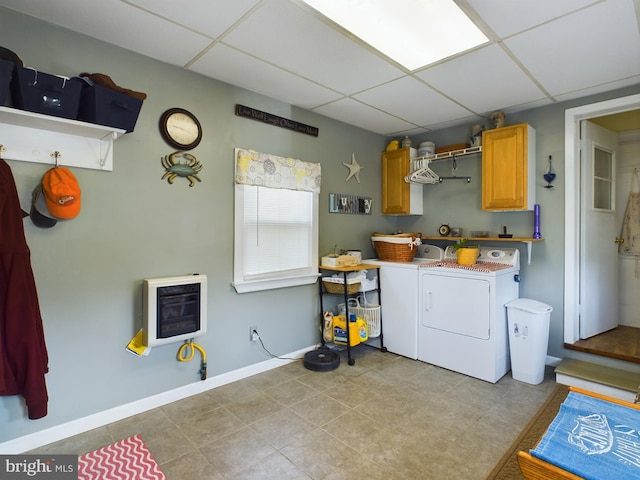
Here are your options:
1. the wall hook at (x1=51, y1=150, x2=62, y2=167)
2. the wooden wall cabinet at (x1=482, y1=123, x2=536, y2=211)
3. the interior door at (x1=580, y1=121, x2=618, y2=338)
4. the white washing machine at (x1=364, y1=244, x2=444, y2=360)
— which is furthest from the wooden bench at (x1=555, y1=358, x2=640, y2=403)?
the wall hook at (x1=51, y1=150, x2=62, y2=167)

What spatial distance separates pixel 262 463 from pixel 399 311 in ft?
6.72

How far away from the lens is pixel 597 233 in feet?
10.9

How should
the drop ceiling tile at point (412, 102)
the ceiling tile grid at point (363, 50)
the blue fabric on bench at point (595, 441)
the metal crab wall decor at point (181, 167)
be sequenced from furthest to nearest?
the drop ceiling tile at point (412, 102) → the metal crab wall decor at point (181, 167) → the ceiling tile grid at point (363, 50) → the blue fabric on bench at point (595, 441)

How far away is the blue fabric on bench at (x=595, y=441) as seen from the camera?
107 cm

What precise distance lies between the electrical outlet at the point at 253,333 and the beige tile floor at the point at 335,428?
0.34 m

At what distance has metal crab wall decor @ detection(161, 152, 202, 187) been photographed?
2480mm

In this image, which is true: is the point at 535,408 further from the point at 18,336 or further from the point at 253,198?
the point at 18,336

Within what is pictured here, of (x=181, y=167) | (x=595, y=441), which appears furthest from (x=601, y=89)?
(x=181, y=167)

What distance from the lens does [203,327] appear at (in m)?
2.55

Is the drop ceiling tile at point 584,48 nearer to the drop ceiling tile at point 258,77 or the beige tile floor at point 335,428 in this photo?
the drop ceiling tile at point 258,77

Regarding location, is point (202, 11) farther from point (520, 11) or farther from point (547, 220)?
point (547, 220)

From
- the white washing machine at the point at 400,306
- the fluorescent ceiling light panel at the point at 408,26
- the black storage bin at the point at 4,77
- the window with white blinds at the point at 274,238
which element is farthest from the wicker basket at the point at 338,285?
the black storage bin at the point at 4,77

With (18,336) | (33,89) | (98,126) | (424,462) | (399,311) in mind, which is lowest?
(424,462)

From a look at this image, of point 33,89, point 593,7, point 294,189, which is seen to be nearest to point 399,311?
point 294,189
